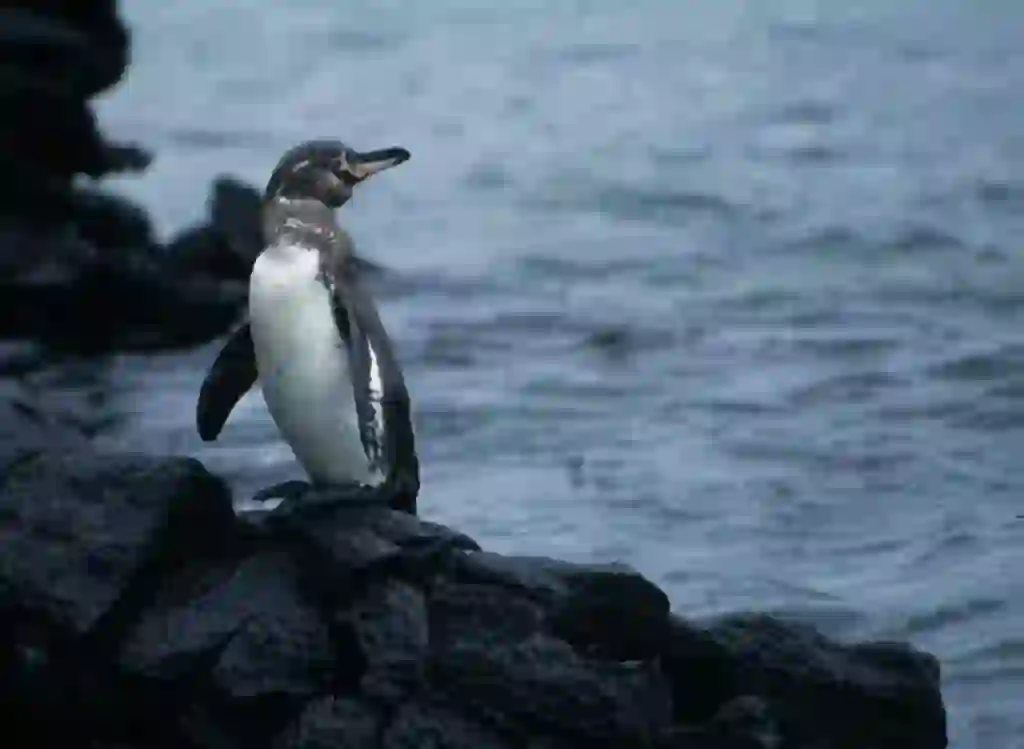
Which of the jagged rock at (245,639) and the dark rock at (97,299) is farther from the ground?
the jagged rock at (245,639)

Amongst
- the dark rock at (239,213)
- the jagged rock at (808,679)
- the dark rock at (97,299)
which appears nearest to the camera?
the jagged rock at (808,679)

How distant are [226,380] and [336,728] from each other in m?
1.49

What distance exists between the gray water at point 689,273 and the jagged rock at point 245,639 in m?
2.94

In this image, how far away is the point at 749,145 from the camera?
23.9 m

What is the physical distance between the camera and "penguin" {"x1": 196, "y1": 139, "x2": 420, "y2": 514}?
308 inches

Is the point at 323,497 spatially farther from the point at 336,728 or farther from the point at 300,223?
the point at 300,223

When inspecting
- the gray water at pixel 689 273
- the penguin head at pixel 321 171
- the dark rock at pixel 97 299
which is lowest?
the gray water at pixel 689 273

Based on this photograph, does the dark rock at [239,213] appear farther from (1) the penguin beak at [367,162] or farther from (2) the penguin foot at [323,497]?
(2) the penguin foot at [323,497]

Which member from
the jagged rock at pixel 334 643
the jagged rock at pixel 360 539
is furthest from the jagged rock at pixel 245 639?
the jagged rock at pixel 360 539

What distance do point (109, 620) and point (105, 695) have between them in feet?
0.74

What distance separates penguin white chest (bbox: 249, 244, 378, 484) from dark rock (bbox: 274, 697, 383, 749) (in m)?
0.88

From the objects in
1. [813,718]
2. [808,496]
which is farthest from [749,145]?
[813,718]

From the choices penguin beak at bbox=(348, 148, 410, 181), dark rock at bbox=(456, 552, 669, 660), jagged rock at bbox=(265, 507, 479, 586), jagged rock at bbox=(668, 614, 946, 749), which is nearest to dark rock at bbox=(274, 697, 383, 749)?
jagged rock at bbox=(265, 507, 479, 586)

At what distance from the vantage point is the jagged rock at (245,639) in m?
7.51
